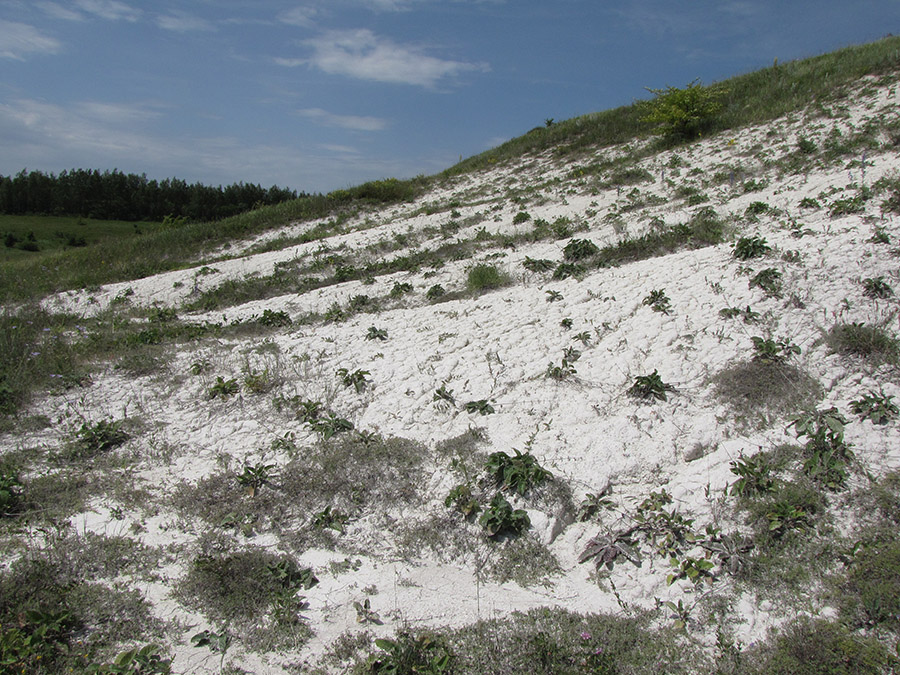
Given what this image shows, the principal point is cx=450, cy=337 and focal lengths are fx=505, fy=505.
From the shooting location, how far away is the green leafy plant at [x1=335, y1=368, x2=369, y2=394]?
669cm

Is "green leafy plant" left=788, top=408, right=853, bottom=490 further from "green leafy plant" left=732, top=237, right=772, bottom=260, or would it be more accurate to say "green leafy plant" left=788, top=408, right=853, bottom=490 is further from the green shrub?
"green leafy plant" left=732, top=237, right=772, bottom=260

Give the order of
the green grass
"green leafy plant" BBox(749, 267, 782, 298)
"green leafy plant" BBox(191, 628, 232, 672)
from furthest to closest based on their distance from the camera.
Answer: the green grass < "green leafy plant" BBox(749, 267, 782, 298) < "green leafy plant" BBox(191, 628, 232, 672)

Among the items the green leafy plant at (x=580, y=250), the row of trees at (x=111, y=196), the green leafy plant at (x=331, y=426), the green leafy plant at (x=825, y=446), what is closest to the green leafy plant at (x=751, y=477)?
the green leafy plant at (x=825, y=446)

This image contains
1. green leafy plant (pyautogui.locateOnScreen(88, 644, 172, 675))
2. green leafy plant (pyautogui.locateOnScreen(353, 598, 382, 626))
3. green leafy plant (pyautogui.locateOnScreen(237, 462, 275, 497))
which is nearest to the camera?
green leafy plant (pyautogui.locateOnScreen(88, 644, 172, 675))

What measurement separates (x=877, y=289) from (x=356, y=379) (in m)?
6.48

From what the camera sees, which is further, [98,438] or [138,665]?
[98,438]

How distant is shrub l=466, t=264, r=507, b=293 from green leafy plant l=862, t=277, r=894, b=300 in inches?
213

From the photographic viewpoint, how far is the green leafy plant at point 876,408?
457cm

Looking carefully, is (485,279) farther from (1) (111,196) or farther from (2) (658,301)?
(1) (111,196)

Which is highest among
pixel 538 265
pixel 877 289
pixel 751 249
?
pixel 751 249

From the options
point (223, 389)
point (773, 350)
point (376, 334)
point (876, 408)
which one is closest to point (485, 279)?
point (376, 334)

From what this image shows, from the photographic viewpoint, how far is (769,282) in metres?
6.60

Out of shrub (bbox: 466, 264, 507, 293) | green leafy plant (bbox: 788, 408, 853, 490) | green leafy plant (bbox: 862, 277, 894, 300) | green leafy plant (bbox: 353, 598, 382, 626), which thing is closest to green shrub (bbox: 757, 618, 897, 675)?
green leafy plant (bbox: 788, 408, 853, 490)

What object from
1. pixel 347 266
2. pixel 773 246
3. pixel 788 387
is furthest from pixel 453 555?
pixel 347 266
